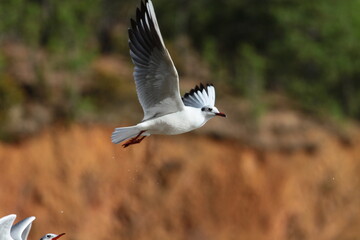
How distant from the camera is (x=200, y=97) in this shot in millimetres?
10023

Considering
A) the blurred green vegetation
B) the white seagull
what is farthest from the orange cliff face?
the white seagull

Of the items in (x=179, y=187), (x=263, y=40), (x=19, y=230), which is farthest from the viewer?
(x=263, y=40)

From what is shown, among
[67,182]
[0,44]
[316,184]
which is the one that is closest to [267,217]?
[316,184]

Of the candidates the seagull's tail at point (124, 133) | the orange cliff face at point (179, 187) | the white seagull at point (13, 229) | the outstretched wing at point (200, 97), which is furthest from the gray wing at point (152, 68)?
the orange cliff face at point (179, 187)

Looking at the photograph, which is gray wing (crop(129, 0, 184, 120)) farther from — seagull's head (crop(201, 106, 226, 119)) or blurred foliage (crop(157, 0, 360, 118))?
blurred foliage (crop(157, 0, 360, 118))

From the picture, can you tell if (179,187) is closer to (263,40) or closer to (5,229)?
(263,40)

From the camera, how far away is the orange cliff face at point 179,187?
16.9 meters

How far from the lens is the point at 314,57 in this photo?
22.1 meters

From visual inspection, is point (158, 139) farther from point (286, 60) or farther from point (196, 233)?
point (286, 60)

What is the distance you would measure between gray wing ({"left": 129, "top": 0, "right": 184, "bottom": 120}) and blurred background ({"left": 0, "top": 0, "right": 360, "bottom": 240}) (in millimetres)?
7971

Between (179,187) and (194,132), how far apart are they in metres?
1.11

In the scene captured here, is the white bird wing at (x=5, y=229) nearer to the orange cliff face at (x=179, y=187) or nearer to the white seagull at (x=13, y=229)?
the white seagull at (x=13, y=229)

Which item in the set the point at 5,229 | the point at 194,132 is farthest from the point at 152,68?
the point at 194,132

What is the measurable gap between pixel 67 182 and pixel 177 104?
28.3ft
